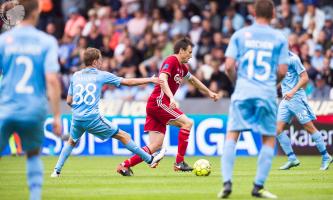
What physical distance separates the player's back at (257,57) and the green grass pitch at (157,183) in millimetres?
1385

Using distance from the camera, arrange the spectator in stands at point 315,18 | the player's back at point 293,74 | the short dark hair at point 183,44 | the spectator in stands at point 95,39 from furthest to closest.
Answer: the spectator in stands at point 95,39 < the spectator in stands at point 315,18 < the player's back at point 293,74 < the short dark hair at point 183,44

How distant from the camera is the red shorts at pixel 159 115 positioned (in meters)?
15.8

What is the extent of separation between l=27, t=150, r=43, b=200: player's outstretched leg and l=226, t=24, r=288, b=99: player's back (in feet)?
9.16

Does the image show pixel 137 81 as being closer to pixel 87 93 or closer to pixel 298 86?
pixel 87 93

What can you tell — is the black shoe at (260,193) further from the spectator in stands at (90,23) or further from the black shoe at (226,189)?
the spectator in stands at (90,23)

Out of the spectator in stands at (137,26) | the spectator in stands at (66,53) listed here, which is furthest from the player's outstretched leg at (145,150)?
the spectator in stands at (66,53)

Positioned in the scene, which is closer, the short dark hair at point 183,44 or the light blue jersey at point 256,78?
the light blue jersey at point 256,78

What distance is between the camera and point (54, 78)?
936 centimetres

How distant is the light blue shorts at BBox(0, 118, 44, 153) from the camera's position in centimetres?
945

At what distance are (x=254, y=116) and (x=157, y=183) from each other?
9.95ft

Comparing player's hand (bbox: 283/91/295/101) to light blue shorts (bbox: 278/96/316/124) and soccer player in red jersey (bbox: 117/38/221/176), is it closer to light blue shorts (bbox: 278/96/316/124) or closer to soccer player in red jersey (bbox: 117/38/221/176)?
light blue shorts (bbox: 278/96/316/124)

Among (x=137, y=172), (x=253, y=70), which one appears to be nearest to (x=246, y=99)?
(x=253, y=70)

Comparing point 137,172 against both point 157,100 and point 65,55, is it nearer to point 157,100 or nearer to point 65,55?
point 157,100

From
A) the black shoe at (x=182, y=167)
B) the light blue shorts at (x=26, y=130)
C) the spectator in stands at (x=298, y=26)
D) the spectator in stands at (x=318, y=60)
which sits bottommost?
the black shoe at (x=182, y=167)
